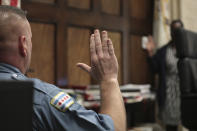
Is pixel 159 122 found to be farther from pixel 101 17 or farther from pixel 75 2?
pixel 75 2

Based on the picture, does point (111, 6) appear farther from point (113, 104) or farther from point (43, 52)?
point (113, 104)

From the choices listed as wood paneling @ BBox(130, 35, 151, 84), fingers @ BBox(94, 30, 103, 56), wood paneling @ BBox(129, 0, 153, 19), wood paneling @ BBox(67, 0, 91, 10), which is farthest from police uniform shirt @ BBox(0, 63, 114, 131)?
wood paneling @ BBox(129, 0, 153, 19)

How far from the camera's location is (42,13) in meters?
1.95

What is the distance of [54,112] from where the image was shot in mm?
609

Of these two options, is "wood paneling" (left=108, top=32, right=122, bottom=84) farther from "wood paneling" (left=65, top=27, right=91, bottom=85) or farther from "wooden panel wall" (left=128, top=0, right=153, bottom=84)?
"wood paneling" (left=65, top=27, right=91, bottom=85)

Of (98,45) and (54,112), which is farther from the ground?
(98,45)

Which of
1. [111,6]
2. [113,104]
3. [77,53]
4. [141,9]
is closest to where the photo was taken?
[113,104]

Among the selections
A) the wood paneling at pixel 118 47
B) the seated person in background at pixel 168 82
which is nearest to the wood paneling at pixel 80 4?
the wood paneling at pixel 118 47

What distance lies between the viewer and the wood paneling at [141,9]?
259cm

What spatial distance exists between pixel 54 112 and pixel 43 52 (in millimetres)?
1381

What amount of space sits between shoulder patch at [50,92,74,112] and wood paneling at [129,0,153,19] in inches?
81.1

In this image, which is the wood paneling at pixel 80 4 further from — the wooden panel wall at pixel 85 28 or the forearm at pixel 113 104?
the forearm at pixel 113 104

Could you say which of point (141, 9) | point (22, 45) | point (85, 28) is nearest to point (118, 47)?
point (85, 28)

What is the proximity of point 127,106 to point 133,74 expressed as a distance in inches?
22.3
